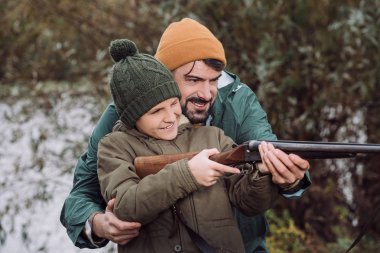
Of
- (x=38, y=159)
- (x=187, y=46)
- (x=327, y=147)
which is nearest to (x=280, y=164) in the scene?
(x=327, y=147)

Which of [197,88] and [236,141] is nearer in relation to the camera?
[197,88]

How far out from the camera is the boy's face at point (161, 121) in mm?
2885

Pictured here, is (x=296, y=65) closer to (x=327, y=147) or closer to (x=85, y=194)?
(x=85, y=194)

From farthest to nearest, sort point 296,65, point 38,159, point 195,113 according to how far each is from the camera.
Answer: point 38,159 → point 296,65 → point 195,113

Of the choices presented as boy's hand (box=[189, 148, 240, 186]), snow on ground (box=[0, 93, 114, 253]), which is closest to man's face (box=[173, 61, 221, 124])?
boy's hand (box=[189, 148, 240, 186])

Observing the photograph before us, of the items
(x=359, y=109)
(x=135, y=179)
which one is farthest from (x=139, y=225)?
(x=359, y=109)

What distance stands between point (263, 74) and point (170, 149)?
2865 mm

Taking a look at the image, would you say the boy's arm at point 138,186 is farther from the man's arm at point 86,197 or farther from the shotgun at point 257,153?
the man's arm at point 86,197

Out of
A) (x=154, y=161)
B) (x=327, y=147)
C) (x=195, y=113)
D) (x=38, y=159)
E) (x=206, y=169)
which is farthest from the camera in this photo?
(x=38, y=159)

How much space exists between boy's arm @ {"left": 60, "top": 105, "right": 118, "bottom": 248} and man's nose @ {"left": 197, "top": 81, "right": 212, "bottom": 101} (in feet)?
1.35

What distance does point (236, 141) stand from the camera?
329cm

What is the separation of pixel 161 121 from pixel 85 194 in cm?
60

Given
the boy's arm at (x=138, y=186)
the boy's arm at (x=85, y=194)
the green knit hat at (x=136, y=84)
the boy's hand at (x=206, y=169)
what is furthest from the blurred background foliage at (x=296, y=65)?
the boy's hand at (x=206, y=169)

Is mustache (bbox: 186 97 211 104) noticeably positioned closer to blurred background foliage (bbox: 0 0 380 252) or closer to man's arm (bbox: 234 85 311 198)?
man's arm (bbox: 234 85 311 198)
